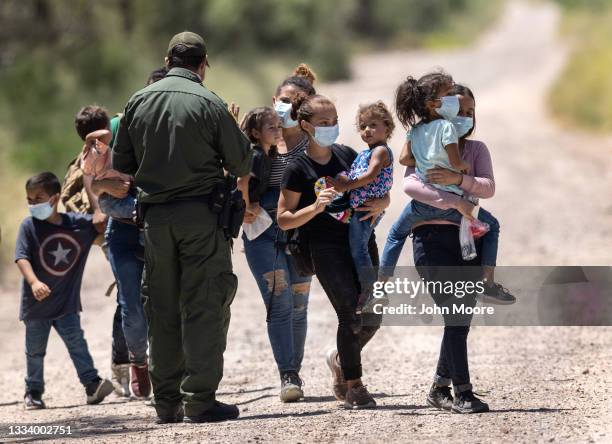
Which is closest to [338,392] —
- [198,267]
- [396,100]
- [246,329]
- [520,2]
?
[198,267]

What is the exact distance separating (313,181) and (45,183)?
2.04 meters

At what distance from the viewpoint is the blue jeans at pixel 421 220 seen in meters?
6.82

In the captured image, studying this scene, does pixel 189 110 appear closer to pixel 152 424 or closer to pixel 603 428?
pixel 152 424

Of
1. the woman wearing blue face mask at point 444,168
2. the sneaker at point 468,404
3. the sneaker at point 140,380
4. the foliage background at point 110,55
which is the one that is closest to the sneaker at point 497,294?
the woman wearing blue face mask at point 444,168

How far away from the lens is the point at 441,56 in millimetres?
49844

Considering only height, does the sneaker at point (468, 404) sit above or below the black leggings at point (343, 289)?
below

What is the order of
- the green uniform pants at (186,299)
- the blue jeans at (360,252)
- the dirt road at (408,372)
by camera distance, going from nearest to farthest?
1. the dirt road at (408,372)
2. the green uniform pants at (186,299)
3. the blue jeans at (360,252)

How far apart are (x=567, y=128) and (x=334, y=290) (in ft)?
67.8

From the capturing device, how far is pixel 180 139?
655 centimetres

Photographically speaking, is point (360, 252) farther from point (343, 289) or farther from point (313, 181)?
point (313, 181)

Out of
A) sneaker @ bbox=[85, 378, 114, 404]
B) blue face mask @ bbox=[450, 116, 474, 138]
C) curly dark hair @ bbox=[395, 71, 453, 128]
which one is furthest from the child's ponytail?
sneaker @ bbox=[85, 378, 114, 404]

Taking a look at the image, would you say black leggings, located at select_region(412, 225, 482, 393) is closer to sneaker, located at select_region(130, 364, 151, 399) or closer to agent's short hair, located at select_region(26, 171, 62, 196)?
sneaker, located at select_region(130, 364, 151, 399)

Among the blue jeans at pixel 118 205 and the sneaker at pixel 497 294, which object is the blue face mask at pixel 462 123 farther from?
the blue jeans at pixel 118 205

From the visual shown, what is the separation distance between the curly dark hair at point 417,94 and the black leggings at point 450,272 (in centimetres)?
61
